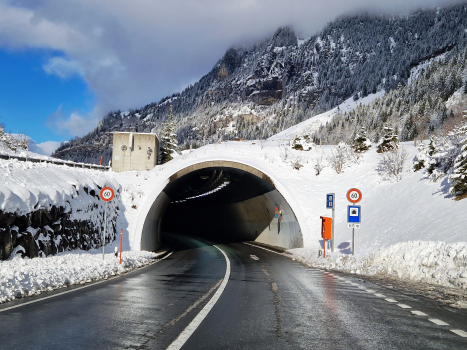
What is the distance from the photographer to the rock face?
45.6 ft

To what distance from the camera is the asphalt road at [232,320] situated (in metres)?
5.18

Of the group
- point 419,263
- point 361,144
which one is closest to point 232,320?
point 419,263

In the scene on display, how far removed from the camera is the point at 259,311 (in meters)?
7.41

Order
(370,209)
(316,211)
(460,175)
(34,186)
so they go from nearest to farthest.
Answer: (34,186), (460,175), (370,209), (316,211)

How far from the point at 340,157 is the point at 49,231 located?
82.2 feet

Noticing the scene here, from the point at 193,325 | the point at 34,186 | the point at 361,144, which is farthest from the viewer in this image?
the point at 361,144

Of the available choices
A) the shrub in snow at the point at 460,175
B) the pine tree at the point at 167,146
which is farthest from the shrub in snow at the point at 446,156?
the pine tree at the point at 167,146

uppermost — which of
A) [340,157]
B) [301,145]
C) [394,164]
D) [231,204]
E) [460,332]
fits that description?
[301,145]

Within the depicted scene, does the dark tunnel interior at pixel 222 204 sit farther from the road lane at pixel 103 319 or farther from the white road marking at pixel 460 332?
the white road marking at pixel 460 332

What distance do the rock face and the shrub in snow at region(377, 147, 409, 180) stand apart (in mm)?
20749

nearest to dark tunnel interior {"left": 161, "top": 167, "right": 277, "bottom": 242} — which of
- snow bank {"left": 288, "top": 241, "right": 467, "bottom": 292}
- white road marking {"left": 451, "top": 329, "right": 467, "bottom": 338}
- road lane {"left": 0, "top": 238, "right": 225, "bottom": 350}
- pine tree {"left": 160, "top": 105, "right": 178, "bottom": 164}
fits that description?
pine tree {"left": 160, "top": 105, "right": 178, "bottom": 164}

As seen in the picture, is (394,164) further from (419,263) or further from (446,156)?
(419,263)

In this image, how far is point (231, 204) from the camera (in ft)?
152

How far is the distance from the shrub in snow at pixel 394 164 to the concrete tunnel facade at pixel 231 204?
7.94 m
